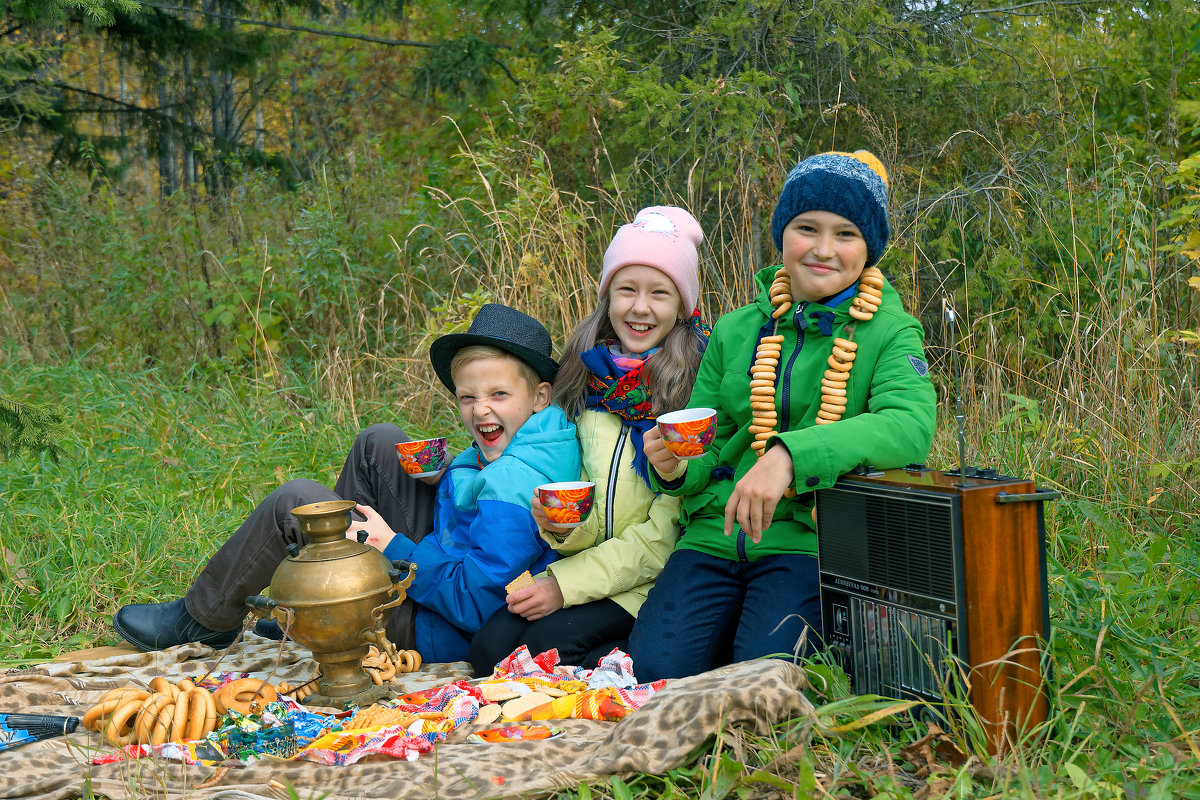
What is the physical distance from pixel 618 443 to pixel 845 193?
936mm

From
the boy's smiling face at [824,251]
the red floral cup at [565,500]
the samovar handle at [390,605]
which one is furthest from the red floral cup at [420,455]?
the boy's smiling face at [824,251]

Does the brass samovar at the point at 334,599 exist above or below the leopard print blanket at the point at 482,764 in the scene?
above

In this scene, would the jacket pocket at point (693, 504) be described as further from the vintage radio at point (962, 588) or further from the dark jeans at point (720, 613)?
the vintage radio at point (962, 588)

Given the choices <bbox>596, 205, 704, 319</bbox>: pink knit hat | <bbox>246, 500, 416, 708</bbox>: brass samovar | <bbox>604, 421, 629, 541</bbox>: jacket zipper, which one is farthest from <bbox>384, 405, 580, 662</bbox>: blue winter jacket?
<bbox>596, 205, 704, 319</bbox>: pink knit hat

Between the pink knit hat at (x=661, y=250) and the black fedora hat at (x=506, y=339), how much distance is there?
26cm

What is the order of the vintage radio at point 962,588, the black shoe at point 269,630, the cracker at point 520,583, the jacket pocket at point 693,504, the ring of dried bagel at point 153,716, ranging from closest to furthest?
the vintage radio at point 962,588 < the ring of dried bagel at point 153,716 < the jacket pocket at point 693,504 < the cracker at point 520,583 < the black shoe at point 269,630

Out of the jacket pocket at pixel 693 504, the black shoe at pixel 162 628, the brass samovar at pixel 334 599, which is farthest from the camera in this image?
the black shoe at pixel 162 628

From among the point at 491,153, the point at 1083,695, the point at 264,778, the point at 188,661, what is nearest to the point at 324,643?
the point at 264,778

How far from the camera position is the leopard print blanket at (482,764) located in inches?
72.6

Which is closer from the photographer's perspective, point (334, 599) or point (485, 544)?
point (334, 599)

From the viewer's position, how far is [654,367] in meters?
2.69

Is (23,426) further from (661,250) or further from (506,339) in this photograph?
(661,250)

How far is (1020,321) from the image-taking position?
171 inches

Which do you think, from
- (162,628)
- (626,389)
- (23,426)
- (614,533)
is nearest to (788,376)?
(626,389)
